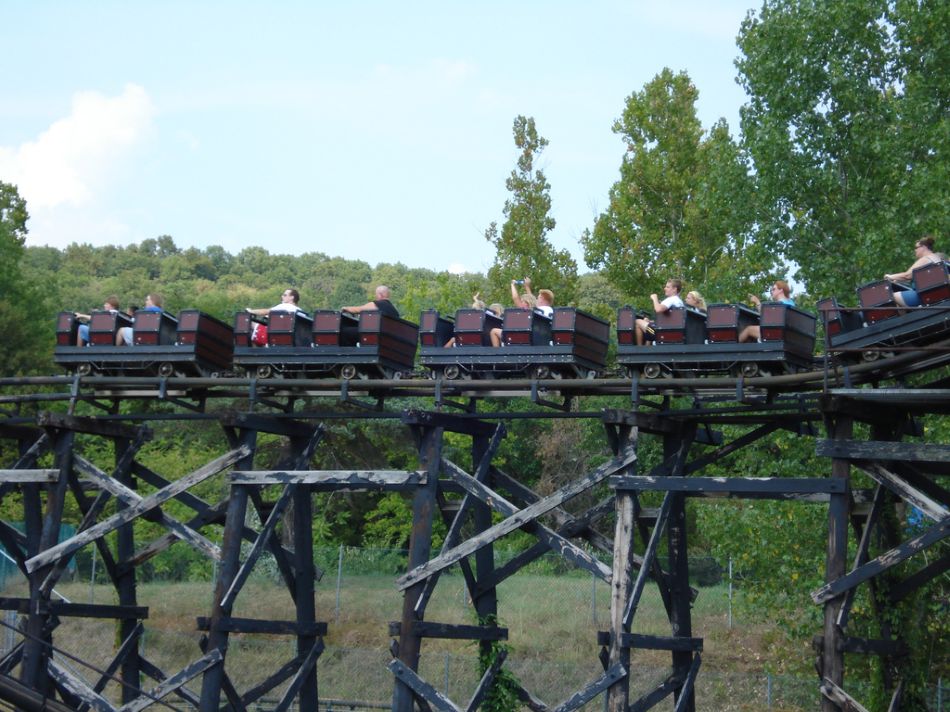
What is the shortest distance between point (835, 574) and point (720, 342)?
3.52 m

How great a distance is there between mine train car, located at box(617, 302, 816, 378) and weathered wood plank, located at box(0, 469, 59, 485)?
29.2ft

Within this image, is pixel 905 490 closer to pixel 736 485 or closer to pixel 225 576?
pixel 736 485

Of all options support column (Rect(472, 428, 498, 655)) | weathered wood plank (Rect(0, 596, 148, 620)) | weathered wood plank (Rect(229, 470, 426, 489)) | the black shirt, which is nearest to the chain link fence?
weathered wood plank (Rect(0, 596, 148, 620))

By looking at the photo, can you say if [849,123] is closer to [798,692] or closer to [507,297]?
[798,692]

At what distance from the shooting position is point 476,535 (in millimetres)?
18734

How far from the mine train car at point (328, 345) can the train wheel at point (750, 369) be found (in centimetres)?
497

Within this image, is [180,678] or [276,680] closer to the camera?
[180,678]

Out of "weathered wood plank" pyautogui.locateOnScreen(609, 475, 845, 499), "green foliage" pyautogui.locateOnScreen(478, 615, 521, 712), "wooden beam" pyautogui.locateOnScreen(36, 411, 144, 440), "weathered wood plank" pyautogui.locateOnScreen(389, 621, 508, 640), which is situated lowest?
"green foliage" pyautogui.locateOnScreen(478, 615, 521, 712)

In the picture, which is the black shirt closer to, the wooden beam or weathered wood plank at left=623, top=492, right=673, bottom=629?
the wooden beam

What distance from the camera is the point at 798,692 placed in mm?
28547

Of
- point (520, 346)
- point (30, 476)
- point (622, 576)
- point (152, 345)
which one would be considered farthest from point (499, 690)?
point (30, 476)

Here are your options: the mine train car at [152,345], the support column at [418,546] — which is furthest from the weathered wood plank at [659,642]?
the mine train car at [152,345]

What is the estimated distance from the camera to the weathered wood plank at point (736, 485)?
15750 mm

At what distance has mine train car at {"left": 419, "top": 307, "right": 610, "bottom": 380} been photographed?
723 inches
